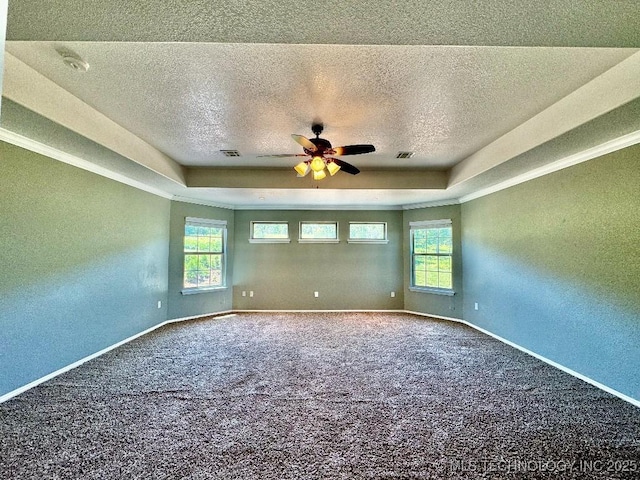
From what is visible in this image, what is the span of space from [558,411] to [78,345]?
17.3ft

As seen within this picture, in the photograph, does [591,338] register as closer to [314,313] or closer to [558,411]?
[558,411]

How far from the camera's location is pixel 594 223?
3.38 meters

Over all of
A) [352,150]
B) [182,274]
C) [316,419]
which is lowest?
[316,419]

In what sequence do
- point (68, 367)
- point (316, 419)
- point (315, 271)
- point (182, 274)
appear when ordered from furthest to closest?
point (315, 271)
point (182, 274)
point (68, 367)
point (316, 419)

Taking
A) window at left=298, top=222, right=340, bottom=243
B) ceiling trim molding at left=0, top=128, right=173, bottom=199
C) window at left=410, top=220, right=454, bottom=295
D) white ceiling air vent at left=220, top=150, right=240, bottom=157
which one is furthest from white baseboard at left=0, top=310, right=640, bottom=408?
white ceiling air vent at left=220, top=150, right=240, bottom=157

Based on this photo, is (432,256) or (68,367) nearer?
(68,367)

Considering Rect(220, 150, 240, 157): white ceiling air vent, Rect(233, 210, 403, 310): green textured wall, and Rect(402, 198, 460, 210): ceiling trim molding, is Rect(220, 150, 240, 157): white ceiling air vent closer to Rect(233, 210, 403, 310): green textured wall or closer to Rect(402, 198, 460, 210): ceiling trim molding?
Rect(233, 210, 403, 310): green textured wall

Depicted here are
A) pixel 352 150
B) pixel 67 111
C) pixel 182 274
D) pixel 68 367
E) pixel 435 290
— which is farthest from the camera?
pixel 435 290

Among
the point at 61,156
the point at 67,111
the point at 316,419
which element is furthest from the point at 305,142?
the point at 61,156

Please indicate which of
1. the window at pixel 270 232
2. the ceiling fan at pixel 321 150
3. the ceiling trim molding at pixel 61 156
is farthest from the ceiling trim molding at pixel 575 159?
the ceiling trim molding at pixel 61 156

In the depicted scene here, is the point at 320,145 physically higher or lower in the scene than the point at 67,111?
lower

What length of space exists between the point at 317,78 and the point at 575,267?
363 centimetres

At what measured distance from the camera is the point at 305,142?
3006 mm

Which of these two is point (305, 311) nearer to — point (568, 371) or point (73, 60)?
point (568, 371)
